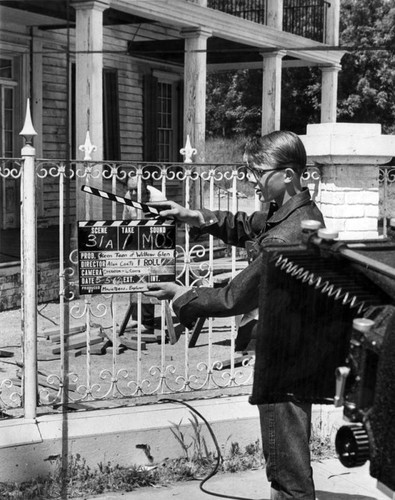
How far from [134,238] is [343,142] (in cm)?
146

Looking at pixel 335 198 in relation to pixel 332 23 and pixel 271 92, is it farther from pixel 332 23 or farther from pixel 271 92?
pixel 332 23

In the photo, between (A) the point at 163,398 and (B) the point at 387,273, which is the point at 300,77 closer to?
→ (A) the point at 163,398

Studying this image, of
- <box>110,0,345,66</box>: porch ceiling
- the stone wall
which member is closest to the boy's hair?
the stone wall

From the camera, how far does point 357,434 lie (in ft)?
6.55

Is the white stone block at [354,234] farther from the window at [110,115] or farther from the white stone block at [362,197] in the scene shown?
the window at [110,115]

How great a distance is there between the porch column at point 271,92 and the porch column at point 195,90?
2581mm

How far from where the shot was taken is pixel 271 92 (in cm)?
1692

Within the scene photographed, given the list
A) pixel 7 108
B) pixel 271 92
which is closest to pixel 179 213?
pixel 7 108

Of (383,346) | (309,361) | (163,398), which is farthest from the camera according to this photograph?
(163,398)

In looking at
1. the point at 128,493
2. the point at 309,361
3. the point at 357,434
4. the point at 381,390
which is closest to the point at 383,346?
the point at 381,390

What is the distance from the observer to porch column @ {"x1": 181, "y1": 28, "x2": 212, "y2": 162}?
14203 millimetres

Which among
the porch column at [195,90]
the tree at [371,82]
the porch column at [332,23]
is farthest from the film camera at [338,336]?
the tree at [371,82]

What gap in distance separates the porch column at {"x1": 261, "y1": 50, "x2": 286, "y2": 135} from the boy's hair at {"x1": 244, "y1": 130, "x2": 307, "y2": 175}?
13.3 m

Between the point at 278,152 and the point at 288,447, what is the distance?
1175mm
